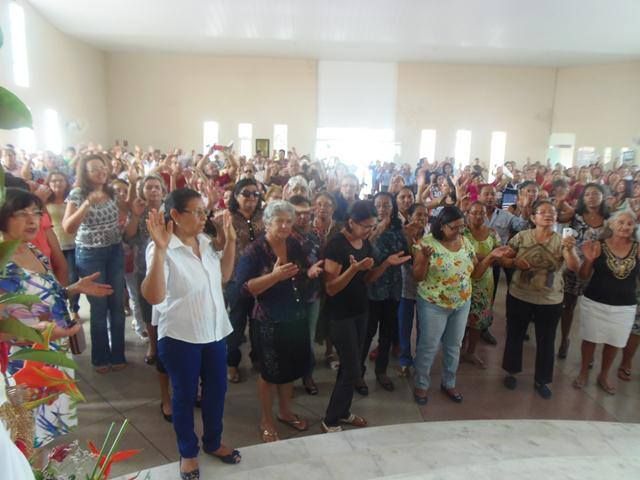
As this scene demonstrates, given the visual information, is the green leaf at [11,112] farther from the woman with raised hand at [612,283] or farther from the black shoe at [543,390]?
the black shoe at [543,390]

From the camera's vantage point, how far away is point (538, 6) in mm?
10578

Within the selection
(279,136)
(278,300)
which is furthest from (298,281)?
(279,136)

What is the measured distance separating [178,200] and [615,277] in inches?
122

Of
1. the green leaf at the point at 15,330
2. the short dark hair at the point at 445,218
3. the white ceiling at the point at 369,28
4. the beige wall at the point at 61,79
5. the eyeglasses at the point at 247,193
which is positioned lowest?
the short dark hair at the point at 445,218

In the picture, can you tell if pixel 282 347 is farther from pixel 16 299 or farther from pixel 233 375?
pixel 16 299

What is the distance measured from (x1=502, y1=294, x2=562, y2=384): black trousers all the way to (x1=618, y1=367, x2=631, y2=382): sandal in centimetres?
80

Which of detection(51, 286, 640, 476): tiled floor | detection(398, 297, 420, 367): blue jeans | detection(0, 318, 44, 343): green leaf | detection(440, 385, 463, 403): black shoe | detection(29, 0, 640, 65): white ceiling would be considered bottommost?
detection(51, 286, 640, 476): tiled floor

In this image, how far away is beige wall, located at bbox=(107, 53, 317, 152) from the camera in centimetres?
1719

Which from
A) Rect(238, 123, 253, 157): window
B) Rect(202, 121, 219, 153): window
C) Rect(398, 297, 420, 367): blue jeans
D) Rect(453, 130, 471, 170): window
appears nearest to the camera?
Rect(398, 297, 420, 367): blue jeans

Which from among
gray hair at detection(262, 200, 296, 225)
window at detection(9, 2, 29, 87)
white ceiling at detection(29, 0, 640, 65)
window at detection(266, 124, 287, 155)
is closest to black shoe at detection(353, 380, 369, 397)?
gray hair at detection(262, 200, 296, 225)

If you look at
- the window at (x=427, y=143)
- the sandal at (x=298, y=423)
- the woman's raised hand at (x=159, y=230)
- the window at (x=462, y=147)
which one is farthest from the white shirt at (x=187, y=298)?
the window at (x=462, y=147)

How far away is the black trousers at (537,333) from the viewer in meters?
3.25

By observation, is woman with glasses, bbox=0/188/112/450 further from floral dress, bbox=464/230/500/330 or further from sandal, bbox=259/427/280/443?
floral dress, bbox=464/230/500/330

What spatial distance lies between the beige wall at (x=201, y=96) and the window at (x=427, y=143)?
448 cm
